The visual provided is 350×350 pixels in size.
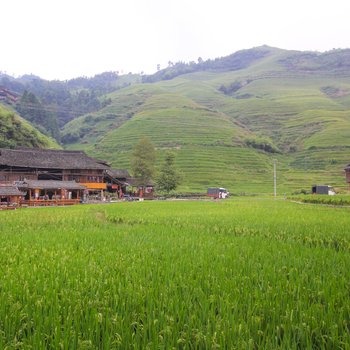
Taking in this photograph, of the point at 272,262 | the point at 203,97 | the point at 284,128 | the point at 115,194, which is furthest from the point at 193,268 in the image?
the point at 203,97

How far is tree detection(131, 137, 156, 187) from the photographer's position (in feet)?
201

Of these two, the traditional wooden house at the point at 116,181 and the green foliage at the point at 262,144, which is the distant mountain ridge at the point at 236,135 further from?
the traditional wooden house at the point at 116,181

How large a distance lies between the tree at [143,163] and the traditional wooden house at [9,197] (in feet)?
86.1

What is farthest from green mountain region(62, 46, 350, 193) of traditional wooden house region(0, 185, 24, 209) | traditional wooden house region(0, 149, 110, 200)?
traditional wooden house region(0, 185, 24, 209)

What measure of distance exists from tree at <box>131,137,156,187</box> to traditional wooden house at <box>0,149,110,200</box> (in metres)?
7.28

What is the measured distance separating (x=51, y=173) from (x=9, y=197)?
40.6ft

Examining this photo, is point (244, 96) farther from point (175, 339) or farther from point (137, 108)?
point (175, 339)

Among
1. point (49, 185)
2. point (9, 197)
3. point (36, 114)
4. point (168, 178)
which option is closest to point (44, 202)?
point (49, 185)

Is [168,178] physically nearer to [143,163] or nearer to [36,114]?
[143,163]

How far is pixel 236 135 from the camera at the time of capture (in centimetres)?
10044

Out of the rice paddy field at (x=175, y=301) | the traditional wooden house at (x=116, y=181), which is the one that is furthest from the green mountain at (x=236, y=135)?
the rice paddy field at (x=175, y=301)

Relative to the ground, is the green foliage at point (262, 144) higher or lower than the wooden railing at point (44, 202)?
higher

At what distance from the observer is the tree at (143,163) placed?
6125 cm

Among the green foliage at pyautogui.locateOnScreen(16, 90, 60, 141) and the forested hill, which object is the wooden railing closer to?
the forested hill
